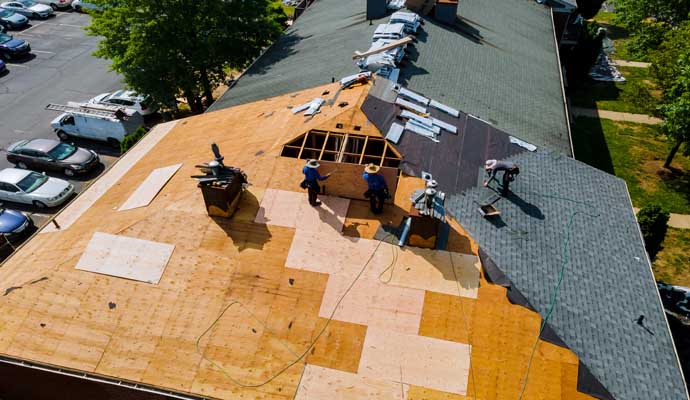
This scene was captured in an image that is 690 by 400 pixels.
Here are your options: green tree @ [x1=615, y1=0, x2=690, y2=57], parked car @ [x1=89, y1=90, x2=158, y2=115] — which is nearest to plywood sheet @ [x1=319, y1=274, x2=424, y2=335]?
parked car @ [x1=89, y1=90, x2=158, y2=115]

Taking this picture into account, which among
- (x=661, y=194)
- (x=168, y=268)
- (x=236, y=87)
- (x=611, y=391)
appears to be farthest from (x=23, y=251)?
(x=661, y=194)

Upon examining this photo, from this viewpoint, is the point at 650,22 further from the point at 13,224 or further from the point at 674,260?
the point at 13,224

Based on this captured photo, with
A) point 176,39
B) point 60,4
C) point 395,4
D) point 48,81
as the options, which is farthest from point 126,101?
→ point 60,4

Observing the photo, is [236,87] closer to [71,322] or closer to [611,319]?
[71,322]

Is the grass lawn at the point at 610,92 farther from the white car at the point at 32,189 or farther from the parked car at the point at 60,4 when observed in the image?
the parked car at the point at 60,4

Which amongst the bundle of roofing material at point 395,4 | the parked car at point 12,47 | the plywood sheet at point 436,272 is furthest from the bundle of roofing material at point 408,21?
the parked car at point 12,47

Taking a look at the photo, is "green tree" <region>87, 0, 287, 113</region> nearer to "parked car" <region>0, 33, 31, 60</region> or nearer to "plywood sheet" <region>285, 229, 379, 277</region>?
"parked car" <region>0, 33, 31, 60</region>
